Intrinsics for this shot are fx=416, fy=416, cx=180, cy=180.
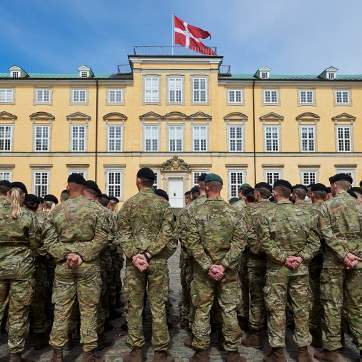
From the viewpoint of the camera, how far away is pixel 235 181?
36281 millimetres

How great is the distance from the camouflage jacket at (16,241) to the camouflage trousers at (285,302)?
3.31 meters

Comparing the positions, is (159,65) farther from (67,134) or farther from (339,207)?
(339,207)

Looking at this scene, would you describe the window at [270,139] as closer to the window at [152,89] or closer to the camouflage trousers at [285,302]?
the window at [152,89]

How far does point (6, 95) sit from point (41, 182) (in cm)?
831

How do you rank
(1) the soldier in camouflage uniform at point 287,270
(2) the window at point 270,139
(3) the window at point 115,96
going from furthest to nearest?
(2) the window at point 270,139, (3) the window at point 115,96, (1) the soldier in camouflage uniform at point 287,270

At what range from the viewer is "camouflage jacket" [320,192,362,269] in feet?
18.6

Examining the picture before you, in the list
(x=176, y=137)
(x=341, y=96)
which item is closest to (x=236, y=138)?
(x=176, y=137)

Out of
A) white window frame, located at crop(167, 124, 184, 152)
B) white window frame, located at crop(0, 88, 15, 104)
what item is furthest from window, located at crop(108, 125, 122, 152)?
white window frame, located at crop(0, 88, 15, 104)

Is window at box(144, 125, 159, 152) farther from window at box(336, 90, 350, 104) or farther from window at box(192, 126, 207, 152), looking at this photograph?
window at box(336, 90, 350, 104)

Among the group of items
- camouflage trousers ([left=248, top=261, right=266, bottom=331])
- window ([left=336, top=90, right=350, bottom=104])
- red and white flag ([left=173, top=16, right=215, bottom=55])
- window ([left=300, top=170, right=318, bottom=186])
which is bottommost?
camouflage trousers ([left=248, top=261, right=266, bottom=331])

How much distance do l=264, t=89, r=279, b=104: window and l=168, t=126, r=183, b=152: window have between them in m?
8.16

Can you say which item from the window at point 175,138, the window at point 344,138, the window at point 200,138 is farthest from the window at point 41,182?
the window at point 344,138

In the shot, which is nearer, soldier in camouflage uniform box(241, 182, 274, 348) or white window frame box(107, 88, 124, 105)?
soldier in camouflage uniform box(241, 182, 274, 348)

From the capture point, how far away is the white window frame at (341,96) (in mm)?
37344
